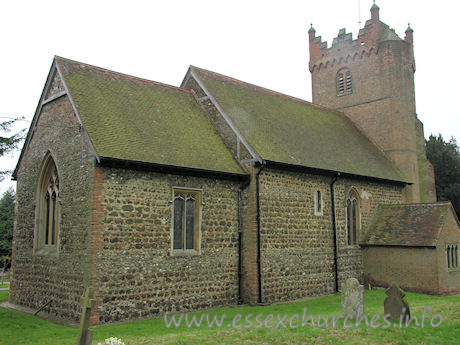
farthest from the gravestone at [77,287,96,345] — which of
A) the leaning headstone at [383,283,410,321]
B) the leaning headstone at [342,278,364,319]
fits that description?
the leaning headstone at [383,283,410,321]

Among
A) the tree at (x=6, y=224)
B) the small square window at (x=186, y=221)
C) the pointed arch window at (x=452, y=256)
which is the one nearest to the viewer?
the small square window at (x=186, y=221)

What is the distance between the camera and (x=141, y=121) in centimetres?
1730

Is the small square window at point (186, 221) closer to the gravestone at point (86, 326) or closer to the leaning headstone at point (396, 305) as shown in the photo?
the gravestone at point (86, 326)

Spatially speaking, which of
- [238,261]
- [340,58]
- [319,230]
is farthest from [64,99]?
[340,58]

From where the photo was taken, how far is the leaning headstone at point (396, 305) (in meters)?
11.6

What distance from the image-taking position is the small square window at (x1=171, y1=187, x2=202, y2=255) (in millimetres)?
16141

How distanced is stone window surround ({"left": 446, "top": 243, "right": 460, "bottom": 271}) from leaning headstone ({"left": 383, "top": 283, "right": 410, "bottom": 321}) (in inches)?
404

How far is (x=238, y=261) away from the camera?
17688 millimetres

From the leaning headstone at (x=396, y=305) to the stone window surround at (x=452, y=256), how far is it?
33.7 ft

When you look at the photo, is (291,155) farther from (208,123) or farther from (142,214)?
(142,214)

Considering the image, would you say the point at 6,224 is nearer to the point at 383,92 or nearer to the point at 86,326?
the point at 383,92

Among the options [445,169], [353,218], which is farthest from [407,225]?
[445,169]

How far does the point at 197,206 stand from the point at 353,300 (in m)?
6.67

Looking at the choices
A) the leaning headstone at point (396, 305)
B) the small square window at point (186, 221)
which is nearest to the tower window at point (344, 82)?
the small square window at point (186, 221)
